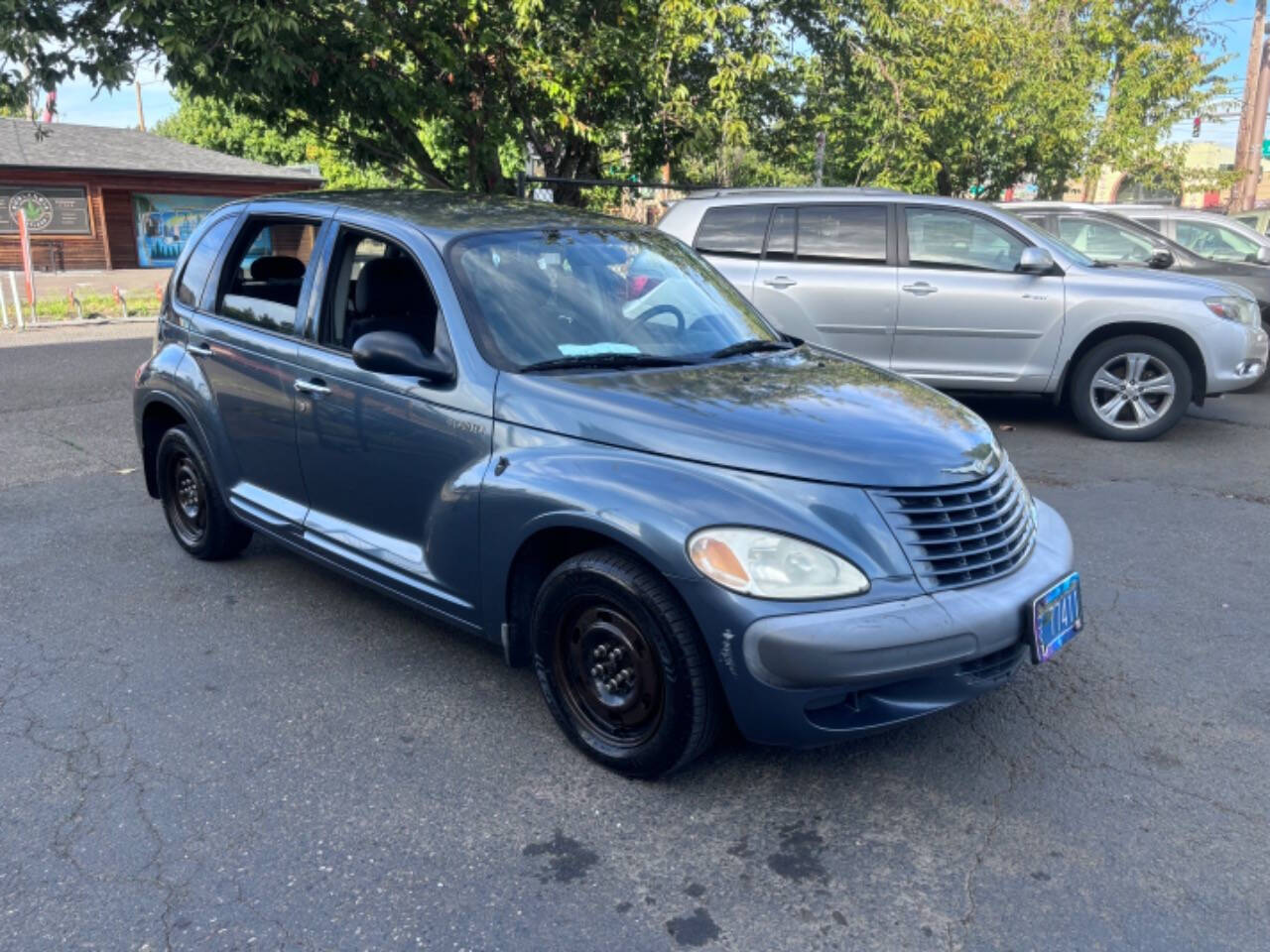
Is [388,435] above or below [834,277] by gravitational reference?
below

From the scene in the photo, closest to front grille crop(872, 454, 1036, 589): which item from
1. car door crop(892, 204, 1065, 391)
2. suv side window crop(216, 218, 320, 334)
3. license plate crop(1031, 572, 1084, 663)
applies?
license plate crop(1031, 572, 1084, 663)

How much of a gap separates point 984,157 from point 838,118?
2.98 metres

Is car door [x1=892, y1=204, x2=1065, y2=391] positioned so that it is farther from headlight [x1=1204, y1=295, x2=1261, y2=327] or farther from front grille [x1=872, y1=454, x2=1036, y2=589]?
front grille [x1=872, y1=454, x2=1036, y2=589]

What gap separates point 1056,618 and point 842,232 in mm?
5560

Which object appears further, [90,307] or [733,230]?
[90,307]

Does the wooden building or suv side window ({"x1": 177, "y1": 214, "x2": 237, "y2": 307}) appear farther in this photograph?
the wooden building

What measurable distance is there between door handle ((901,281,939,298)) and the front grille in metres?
4.97

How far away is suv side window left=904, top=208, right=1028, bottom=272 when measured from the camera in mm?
7930

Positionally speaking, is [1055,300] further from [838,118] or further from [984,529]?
[838,118]

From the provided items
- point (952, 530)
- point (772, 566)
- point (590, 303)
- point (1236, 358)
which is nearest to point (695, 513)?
point (772, 566)

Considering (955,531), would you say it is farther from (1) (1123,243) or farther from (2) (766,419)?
(1) (1123,243)

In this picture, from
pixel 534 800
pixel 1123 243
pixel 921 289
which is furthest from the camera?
pixel 1123 243

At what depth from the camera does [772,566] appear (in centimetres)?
284

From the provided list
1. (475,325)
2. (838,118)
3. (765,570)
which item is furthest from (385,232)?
(838,118)
